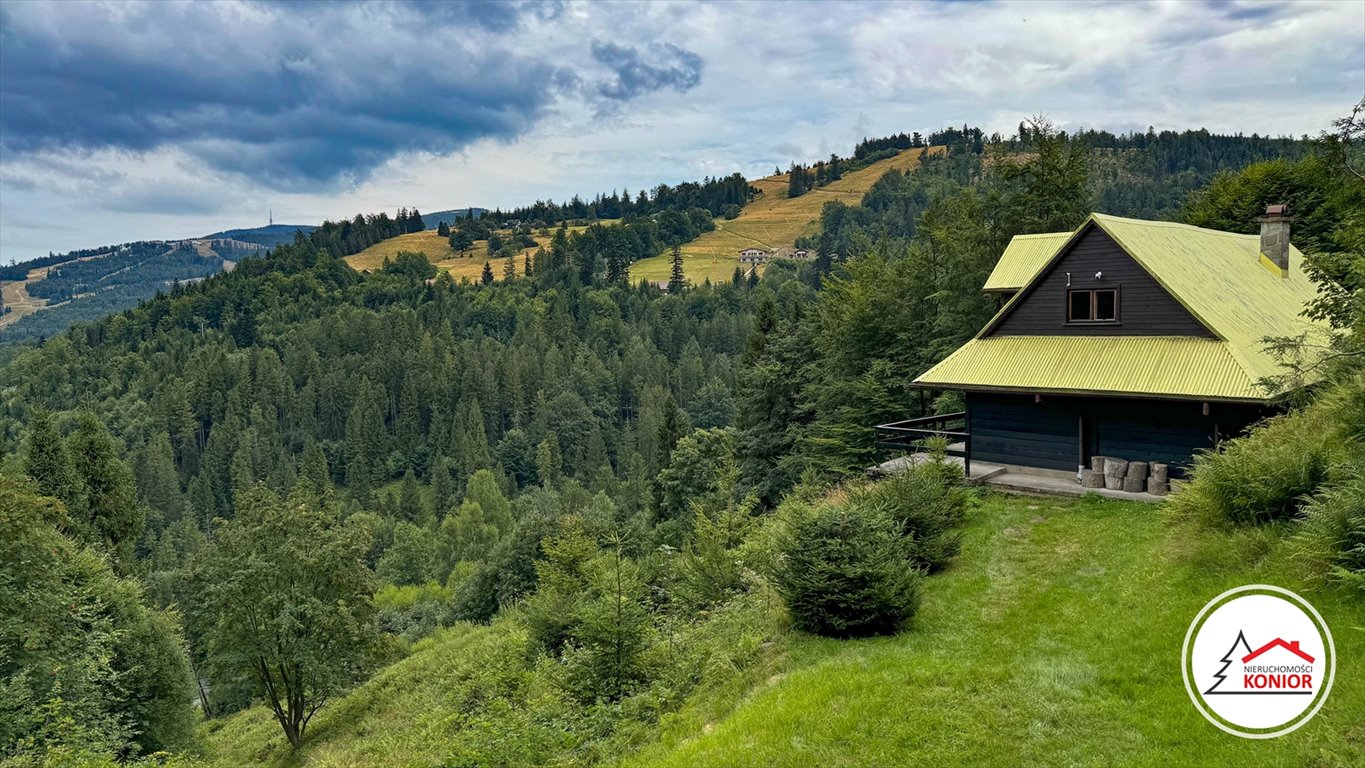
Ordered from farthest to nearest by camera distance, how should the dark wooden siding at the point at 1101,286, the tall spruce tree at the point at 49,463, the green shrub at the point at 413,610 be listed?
the green shrub at the point at 413,610, the tall spruce tree at the point at 49,463, the dark wooden siding at the point at 1101,286

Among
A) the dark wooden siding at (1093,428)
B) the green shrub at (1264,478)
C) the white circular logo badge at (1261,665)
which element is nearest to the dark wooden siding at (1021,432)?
the dark wooden siding at (1093,428)

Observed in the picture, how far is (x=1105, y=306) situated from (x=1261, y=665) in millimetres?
15027

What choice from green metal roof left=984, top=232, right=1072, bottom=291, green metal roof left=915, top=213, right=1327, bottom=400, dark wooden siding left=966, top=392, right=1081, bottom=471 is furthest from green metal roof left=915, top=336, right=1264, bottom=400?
green metal roof left=984, top=232, right=1072, bottom=291

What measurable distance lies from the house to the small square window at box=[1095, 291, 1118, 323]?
0.03 metres

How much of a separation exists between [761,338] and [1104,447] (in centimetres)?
3134

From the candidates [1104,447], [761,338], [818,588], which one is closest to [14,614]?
[818,588]

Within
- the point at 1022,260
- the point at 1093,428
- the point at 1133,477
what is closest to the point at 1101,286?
the point at 1093,428

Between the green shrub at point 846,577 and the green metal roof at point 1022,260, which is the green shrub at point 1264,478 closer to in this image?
the green shrub at point 846,577

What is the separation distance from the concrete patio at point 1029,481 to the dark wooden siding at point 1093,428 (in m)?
0.25

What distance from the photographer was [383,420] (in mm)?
131000

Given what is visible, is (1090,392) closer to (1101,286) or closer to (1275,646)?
(1101,286)

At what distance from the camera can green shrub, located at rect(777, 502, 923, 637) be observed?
1151 centimetres

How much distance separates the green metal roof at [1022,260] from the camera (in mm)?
26047

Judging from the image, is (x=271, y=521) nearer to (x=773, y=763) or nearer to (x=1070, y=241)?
(x=773, y=763)
